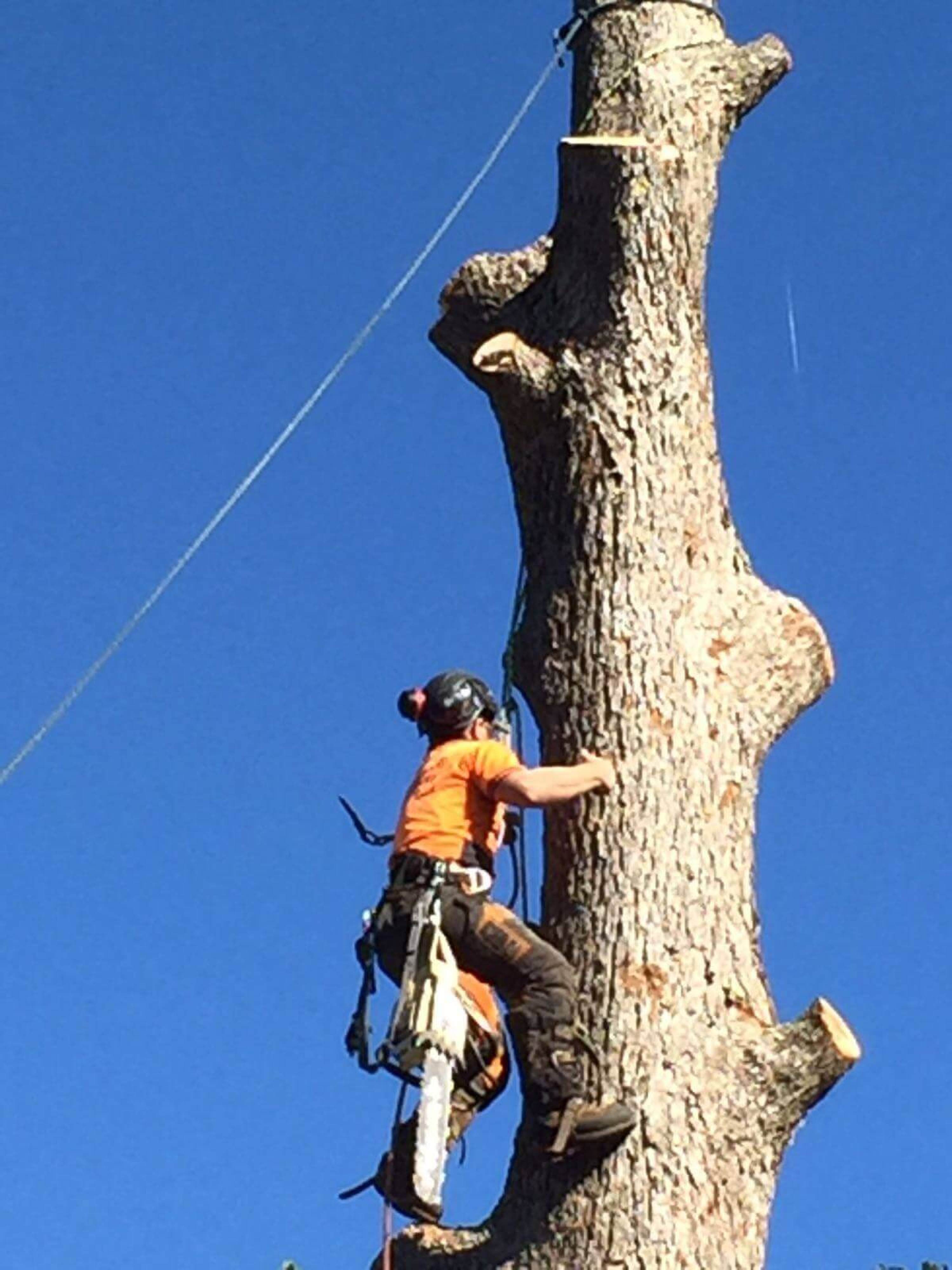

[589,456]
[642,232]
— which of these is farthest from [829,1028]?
[642,232]

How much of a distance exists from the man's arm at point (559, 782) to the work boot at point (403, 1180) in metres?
0.71

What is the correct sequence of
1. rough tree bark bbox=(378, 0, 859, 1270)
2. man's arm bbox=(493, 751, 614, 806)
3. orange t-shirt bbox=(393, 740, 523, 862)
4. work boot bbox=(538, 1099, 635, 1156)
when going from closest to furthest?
work boot bbox=(538, 1099, 635, 1156)
rough tree bark bbox=(378, 0, 859, 1270)
man's arm bbox=(493, 751, 614, 806)
orange t-shirt bbox=(393, 740, 523, 862)

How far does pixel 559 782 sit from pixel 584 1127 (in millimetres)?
729

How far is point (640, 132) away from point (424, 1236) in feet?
8.60

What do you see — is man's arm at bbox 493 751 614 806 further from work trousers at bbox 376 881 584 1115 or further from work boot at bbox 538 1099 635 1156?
work boot at bbox 538 1099 635 1156

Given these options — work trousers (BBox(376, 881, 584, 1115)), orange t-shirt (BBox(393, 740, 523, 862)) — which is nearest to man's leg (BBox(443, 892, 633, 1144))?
work trousers (BBox(376, 881, 584, 1115))

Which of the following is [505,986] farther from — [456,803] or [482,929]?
[456,803]

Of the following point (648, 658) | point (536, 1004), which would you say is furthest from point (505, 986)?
point (648, 658)

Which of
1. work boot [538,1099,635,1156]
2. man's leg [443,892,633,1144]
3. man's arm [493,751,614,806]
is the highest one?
man's arm [493,751,614,806]

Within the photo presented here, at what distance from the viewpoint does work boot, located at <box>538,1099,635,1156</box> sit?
4461 millimetres

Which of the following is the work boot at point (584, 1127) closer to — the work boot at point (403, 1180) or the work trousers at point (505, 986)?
the work trousers at point (505, 986)

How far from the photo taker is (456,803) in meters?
5.04

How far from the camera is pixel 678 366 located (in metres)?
5.30

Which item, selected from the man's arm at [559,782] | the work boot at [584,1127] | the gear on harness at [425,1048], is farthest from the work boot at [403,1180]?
the man's arm at [559,782]
